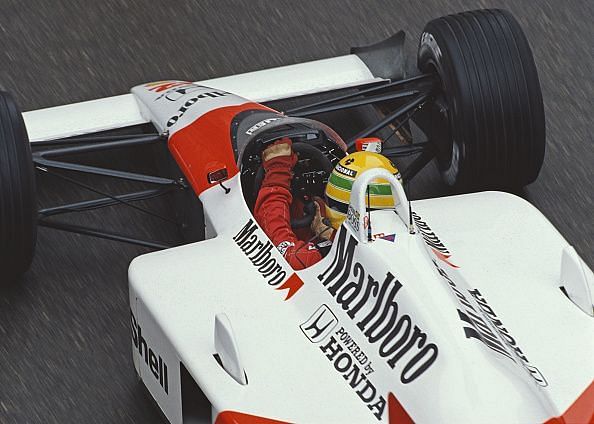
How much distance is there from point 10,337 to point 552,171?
295cm

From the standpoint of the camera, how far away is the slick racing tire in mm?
6848

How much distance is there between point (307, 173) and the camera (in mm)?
6195

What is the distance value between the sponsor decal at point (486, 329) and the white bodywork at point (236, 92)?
82.4 inches

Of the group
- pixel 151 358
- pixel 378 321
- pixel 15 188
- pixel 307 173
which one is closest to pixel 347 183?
pixel 307 173

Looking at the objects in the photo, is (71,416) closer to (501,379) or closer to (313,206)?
(313,206)

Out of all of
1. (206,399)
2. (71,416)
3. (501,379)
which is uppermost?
(501,379)

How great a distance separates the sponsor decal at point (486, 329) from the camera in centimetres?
504

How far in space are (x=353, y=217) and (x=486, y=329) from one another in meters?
0.63

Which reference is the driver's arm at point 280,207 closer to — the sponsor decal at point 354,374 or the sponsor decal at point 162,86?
the sponsor decal at point 354,374

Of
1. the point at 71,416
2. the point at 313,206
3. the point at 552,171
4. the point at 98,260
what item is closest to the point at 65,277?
the point at 98,260

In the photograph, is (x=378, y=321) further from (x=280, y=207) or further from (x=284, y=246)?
(x=280, y=207)

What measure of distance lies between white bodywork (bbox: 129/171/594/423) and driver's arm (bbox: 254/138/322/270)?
77 millimetres

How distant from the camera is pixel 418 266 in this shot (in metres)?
5.20

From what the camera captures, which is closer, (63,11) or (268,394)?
(268,394)
